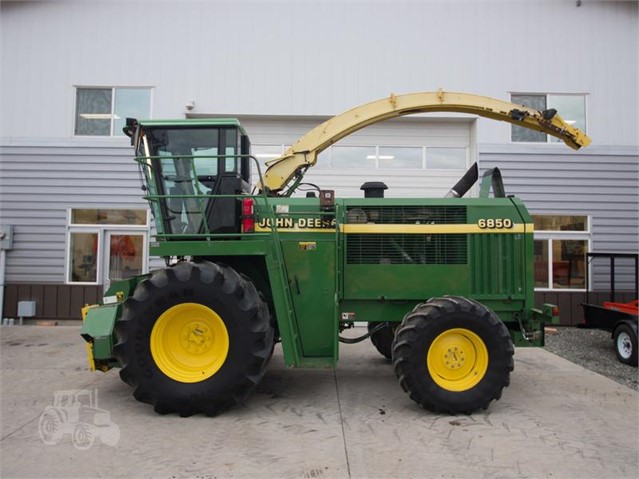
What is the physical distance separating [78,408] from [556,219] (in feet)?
31.5

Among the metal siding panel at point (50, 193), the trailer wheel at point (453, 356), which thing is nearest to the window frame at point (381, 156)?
the metal siding panel at point (50, 193)

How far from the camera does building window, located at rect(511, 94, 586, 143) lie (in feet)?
32.1

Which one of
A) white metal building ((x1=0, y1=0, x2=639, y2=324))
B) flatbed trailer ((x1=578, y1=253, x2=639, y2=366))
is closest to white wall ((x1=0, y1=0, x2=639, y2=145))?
white metal building ((x1=0, y1=0, x2=639, y2=324))

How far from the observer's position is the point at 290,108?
31.3 feet

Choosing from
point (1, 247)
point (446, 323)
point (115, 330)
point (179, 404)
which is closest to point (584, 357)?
point (446, 323)

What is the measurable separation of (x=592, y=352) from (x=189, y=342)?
22.5 ft

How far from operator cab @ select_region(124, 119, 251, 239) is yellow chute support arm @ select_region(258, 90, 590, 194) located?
75cm

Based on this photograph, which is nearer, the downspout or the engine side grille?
the engine side grille

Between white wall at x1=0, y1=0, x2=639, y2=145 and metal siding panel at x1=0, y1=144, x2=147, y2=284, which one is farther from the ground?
white wall at x1=0, y1=0, x2=639, y2=145

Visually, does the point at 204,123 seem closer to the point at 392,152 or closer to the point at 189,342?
the point at 189,342

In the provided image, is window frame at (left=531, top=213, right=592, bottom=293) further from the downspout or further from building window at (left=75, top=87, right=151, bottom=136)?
the downspout
